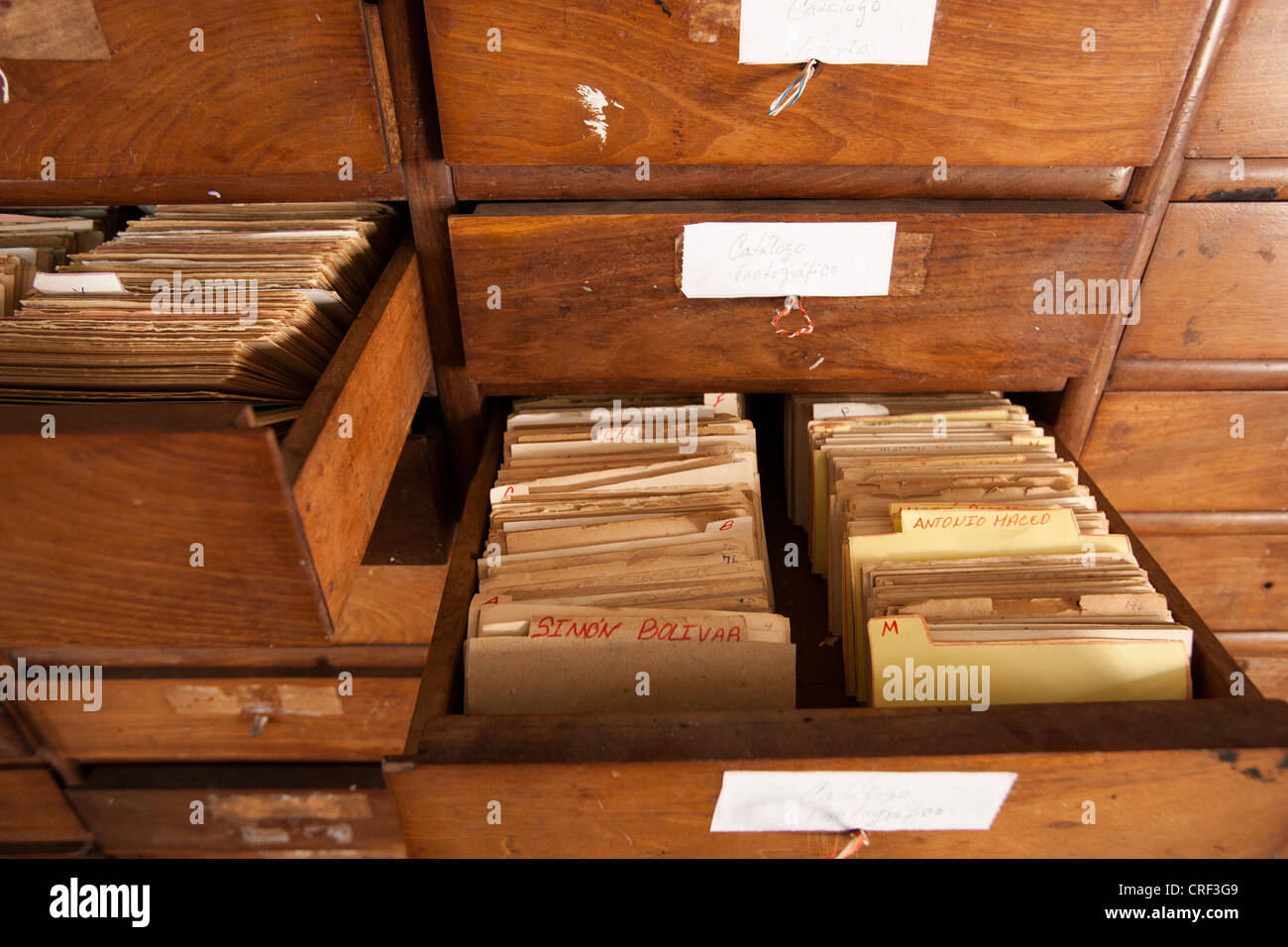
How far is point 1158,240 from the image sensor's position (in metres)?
0.92

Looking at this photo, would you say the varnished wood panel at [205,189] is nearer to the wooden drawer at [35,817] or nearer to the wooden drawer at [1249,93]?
the wooden drawer at [1249,93]

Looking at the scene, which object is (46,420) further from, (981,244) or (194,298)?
(981,244)

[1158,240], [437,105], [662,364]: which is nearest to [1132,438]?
[1158,240]

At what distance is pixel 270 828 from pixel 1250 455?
1643 mm

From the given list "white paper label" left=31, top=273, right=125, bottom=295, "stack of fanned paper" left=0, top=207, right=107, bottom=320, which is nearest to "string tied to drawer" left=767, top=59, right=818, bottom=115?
"white paper label" left=31, top=273, right=125, bottom=295

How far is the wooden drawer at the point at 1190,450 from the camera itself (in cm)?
108

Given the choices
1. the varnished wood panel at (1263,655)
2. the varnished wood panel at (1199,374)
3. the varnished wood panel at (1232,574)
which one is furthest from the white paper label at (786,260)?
the varnished wood panel at (1263,655)

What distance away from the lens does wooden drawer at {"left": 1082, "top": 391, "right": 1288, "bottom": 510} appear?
108cm

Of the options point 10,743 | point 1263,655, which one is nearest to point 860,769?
point 1263,655

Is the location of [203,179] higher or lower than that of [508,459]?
higher

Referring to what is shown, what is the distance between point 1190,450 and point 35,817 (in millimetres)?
1900

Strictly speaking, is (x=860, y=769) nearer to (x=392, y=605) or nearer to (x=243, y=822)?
(x=392, y=605)

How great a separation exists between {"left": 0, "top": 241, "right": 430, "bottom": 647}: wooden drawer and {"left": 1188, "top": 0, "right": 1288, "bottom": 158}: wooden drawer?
0.88m

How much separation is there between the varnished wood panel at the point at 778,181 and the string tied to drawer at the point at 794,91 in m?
0.06
